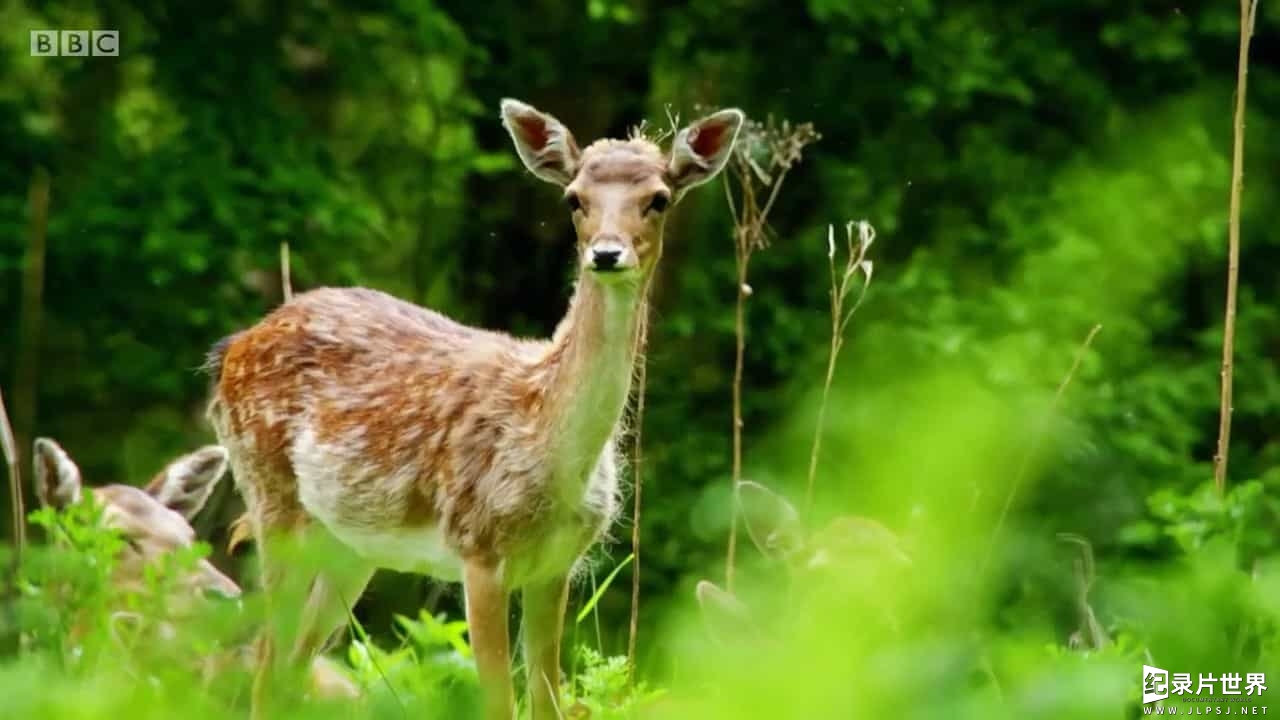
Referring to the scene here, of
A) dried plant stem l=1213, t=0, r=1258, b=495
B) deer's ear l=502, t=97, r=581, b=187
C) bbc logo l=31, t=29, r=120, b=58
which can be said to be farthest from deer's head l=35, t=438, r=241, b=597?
bbc logo l=31, t=29, r=120, b=58

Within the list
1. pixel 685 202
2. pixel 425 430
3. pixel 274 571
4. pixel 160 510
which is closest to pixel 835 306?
pixel 425 430

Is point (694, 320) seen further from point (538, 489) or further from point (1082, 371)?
point (538, 489)

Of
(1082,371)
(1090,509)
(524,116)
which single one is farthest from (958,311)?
(524,116)

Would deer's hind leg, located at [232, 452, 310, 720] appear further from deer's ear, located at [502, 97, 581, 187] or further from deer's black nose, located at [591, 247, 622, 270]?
deer's ear, located at [502, 97, 581, 187]

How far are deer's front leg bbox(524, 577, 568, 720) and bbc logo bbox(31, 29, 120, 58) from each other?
687 cm

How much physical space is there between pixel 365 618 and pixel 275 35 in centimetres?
328

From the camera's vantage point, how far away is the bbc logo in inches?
447

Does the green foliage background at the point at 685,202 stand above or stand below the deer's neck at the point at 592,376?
above

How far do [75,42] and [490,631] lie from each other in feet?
26.0

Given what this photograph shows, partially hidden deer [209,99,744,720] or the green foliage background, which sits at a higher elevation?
the green foliage background

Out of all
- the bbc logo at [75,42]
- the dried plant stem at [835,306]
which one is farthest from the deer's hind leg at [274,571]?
the bbc logo at [75,42]

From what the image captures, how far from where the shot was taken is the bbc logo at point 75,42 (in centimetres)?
1134

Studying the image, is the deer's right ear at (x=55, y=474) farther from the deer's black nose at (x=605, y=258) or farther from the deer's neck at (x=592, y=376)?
the deer's black nose at (x=605, y=258)

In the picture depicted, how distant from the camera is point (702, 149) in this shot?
5281 mm
